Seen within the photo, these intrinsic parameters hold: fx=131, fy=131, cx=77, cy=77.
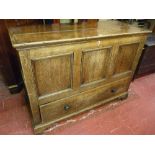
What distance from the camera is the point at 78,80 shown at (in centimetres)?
128

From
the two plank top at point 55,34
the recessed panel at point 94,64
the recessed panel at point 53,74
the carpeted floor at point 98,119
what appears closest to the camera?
the two plank top at point 55,34

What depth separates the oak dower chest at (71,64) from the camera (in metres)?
0.97

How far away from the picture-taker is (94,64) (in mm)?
1273

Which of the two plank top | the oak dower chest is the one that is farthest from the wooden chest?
the two plank top

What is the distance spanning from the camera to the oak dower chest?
97cm

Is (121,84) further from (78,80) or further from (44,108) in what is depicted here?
(44,108)

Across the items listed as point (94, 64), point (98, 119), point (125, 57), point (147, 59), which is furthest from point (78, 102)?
point (147, 59)

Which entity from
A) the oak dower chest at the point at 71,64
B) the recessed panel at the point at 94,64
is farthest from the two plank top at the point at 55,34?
the recessed panel at the point at 94,64

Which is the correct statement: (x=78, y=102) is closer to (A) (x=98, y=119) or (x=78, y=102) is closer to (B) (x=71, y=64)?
(A) (x=98, y=119)

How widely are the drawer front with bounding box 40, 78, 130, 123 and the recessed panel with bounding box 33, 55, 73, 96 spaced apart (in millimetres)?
177

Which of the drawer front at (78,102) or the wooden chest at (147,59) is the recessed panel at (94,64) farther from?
the wooden chest at (147,59)

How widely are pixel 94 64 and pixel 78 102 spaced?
1.56ft

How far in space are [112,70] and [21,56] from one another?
0.94 m

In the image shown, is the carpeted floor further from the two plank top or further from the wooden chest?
the two plank top
